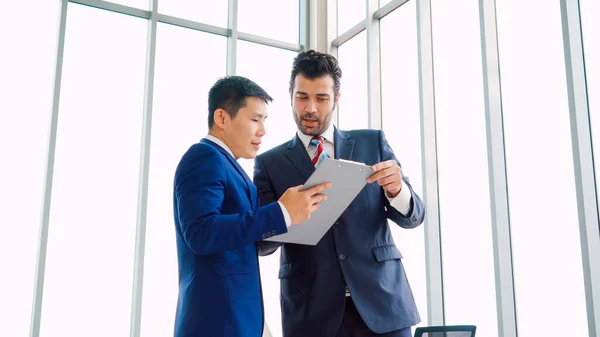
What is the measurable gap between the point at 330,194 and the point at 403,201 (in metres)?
0.30

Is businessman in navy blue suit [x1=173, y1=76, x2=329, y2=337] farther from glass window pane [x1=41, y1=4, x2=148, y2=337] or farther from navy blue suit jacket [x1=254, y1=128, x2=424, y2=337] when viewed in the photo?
glass window pane [x1=41, y1=4, x2=148, y2=337]

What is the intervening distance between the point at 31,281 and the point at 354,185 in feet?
8.86

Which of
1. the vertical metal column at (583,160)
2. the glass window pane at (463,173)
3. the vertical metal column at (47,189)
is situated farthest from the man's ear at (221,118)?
the vertical metal column at (47,189)

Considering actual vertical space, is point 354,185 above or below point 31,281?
above

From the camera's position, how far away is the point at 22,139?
11.8 ft

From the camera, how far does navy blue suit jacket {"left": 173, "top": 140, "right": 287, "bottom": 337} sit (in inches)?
54.7

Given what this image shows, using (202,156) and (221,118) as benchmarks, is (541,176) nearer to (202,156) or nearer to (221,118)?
(221,118)

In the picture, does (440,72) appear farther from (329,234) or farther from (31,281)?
(31,281)

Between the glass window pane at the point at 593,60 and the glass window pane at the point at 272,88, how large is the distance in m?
2.35

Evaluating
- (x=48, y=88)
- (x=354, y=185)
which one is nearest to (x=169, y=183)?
(x=48, y=88)

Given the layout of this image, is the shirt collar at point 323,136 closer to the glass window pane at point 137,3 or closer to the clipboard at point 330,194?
the clipboard at point 330,194

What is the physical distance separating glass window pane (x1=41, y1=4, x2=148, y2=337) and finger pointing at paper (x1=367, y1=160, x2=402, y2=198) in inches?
102

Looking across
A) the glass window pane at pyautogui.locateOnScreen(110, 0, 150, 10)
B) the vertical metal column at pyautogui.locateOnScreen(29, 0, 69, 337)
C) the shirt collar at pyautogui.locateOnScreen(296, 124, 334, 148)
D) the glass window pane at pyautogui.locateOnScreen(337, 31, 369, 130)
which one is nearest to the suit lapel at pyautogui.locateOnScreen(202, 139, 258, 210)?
the shirt collar at pyautogui.locateOnScreen(296, 124, 334, 148)

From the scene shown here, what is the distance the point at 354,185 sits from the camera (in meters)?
1.64
